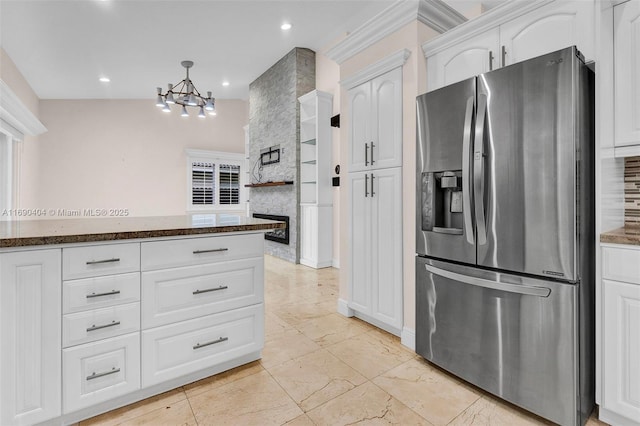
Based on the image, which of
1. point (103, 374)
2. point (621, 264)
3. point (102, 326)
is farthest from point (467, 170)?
point (103, 374)

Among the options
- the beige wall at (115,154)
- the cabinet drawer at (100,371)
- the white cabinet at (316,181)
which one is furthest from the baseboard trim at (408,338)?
the beige wall at (115,154)

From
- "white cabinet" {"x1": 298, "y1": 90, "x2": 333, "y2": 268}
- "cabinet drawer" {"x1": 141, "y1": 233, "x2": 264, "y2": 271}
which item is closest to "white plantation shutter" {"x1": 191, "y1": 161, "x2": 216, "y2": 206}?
"white cabinet" {"x1": 298, "y1": 90, "x2": 333, "y2": 268}

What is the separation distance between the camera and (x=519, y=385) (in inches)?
62.9

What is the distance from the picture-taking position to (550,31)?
1758 millimetres

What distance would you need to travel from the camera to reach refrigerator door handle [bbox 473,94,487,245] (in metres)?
1.72

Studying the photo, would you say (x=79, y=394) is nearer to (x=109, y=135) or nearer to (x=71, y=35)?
(x=71, y=35)

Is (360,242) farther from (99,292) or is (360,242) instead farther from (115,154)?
(115,154)

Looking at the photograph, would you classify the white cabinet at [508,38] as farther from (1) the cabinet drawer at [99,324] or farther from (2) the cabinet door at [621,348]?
(1) the cabinet drawer at [99,324]

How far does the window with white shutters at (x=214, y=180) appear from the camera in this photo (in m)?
7.79

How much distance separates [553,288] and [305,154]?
4272 millimetres

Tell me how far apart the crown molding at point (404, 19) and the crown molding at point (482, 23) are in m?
0.23

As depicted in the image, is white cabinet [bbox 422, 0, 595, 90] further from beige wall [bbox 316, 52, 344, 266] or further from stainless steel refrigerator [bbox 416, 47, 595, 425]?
beige wall [bbox 316, 52, 344, 266]

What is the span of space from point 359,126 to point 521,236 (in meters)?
1.57

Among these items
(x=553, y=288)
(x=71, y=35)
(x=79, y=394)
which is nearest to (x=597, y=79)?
(x=553, y=288)
